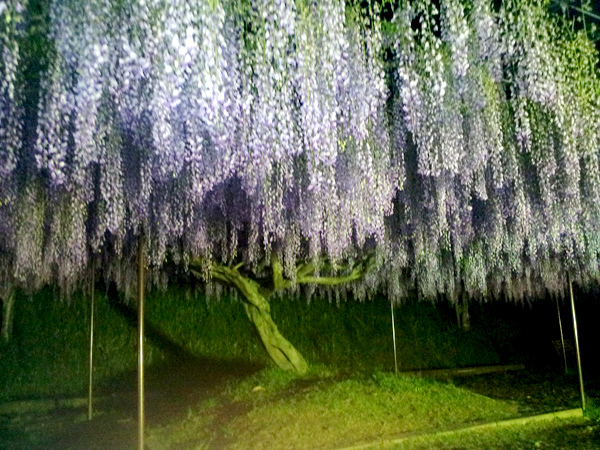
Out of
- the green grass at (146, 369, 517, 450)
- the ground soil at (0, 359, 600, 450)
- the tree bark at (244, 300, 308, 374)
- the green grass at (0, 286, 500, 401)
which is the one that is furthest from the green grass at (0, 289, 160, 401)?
the green grass at (146, 369, 517, 450)

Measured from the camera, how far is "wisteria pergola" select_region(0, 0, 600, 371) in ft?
9.68

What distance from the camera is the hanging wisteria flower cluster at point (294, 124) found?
2945 millimetres

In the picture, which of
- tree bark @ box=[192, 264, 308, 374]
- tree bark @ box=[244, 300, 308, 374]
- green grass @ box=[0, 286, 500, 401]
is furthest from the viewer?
green grass @ box=[0, 286, 500, 401]

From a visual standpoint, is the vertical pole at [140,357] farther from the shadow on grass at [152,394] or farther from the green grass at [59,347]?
the green grass at [59,347]

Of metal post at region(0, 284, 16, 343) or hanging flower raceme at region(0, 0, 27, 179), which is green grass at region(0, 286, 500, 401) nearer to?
metal post at region(0, 284, 16, 343)

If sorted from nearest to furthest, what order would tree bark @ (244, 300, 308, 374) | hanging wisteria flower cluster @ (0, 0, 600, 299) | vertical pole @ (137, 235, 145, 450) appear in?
hanging wisteria flower cluster @ (0, 0, 600, 299) < vertical pole @ (137, 235, 145, 450) < tree bark @ (244, 300, 308, 374)

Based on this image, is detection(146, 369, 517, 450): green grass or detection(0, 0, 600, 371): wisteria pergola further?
detection(146, 369, 517, 450): green grass

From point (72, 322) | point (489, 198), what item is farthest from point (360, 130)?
point (72, 322)

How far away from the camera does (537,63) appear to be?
4.07 meters

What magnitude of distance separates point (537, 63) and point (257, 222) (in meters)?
3.03

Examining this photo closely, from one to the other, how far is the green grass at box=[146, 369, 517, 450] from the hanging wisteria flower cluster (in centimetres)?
167

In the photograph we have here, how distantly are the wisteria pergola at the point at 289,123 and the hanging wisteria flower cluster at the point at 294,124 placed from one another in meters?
0.02

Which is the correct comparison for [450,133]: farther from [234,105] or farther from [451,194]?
[234,105]

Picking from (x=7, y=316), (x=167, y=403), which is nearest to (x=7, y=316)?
(x=7, y=316)
